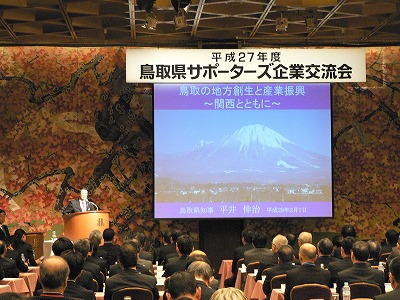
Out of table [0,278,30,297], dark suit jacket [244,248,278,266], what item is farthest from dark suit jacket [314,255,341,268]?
table [0,278,30,297]

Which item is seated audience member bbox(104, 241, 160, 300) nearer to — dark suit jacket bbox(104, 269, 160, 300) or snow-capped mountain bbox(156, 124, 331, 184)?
dark suit jacket bbox(104, 269, 160, 300)

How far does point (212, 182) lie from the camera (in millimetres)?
13430

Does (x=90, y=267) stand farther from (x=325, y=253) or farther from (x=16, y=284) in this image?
(x=325, y=253)

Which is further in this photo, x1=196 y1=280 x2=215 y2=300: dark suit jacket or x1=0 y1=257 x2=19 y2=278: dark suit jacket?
x1=0 y1=257 x2=19 y2=278: dark suit jacket

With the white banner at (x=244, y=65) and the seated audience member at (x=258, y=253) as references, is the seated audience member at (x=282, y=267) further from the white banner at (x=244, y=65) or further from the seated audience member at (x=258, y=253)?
the white banner at (x=244, y=65)

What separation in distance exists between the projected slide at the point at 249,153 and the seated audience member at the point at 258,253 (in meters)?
4.01

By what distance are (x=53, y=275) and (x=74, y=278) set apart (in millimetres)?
1258

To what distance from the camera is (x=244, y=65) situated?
517 inches

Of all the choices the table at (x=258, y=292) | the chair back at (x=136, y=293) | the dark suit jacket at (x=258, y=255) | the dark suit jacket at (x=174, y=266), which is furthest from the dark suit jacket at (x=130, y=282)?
the dark suit jacket at (x=258, y=255)

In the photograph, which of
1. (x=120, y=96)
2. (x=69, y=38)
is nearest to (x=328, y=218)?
(x=120, y=96)

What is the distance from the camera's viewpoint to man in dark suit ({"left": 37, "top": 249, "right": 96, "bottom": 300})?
5414 mm

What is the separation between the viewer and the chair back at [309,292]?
6.32 meters


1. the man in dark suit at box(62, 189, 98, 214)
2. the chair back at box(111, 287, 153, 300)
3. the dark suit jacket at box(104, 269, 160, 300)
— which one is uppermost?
the man in dark suit at box(62, 189, 98, 214)

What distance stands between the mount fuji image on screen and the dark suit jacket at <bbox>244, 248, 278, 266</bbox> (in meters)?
4.07
